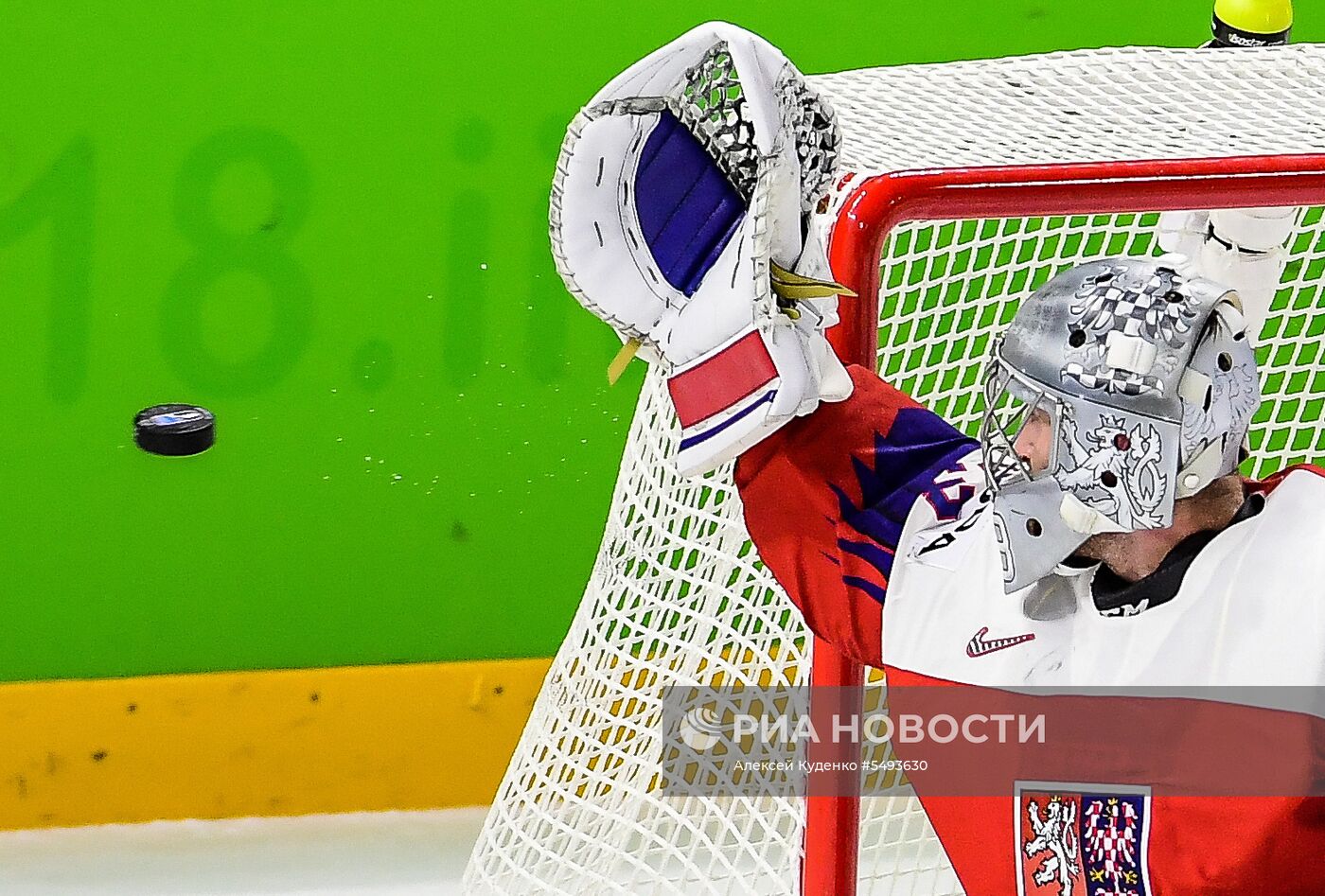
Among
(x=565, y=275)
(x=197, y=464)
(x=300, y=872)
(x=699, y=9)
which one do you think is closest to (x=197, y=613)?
(x=197, y=464)

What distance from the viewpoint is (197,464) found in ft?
7.39

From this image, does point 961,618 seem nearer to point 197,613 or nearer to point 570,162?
point 570,162

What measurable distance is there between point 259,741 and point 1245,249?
4.86 ft

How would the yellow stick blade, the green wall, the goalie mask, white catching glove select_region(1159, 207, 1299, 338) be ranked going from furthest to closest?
the green wall, white catching glove select_region(1159, 207, 1299, 338), the yellow stick blade, the goalie mask

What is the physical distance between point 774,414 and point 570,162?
0.19 meters

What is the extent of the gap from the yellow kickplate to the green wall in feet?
0.14

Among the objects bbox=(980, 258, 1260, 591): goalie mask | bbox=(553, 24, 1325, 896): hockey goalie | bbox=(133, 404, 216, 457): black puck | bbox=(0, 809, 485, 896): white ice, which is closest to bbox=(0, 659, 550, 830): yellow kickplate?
bbox=(0, 809, 485, 896): white ice

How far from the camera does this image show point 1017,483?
992mm

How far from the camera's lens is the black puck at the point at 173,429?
220cm

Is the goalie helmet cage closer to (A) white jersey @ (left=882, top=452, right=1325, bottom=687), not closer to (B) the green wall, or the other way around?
(A) white jersey @ (left=882, top=452, right=1325, bottom=687)

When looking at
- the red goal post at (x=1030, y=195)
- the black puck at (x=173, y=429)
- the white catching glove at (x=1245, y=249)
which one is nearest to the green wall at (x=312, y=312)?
the black puck at (x=173, y=429)

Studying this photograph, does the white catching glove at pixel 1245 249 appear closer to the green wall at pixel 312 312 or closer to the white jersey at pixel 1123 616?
the white jersey at pixel 1123 616

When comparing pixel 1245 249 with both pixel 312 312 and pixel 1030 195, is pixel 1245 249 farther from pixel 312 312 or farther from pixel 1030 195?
pixel 312 312

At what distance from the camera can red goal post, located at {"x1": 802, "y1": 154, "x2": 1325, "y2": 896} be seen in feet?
3.86
